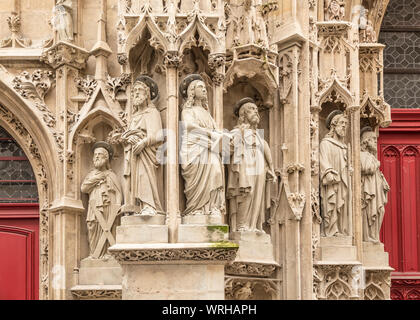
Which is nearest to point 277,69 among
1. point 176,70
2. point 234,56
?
point 234,56

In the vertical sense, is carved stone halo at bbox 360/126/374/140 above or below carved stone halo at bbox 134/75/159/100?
below

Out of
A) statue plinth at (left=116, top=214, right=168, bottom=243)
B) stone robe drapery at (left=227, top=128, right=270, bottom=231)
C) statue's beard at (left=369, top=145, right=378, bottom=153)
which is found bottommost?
statue plinth at (left=116, top=214, right=168, bottom=243)

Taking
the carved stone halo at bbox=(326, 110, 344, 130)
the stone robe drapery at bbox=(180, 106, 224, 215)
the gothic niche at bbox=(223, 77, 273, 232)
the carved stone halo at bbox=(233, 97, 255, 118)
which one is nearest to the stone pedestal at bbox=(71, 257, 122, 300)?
the stone robe drapery at bbox=(180, 106, 224, 215)

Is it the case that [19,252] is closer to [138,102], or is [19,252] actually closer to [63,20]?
[138,102]

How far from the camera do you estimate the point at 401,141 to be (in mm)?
18266

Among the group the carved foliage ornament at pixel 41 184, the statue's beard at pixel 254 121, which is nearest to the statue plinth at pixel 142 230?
the carved foliage ornament at pixel 41 184

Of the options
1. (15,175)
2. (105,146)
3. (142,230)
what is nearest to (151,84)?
(105,146)

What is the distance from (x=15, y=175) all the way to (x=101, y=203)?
1.62 meters

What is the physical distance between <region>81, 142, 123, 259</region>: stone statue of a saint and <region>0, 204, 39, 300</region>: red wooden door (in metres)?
0.96

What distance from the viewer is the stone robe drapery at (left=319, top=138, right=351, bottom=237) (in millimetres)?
16375

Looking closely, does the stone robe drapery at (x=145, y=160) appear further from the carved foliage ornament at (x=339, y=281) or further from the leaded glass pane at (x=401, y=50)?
the leaded glass pane at (x=401, y=50)

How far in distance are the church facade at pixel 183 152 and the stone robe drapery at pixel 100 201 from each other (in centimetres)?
2

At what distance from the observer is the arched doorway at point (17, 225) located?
1584cm

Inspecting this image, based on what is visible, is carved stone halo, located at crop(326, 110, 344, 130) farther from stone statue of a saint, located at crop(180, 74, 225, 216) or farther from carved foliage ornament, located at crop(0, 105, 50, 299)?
carved foliage ornament, located at crop(0, 105, 50, 299)
